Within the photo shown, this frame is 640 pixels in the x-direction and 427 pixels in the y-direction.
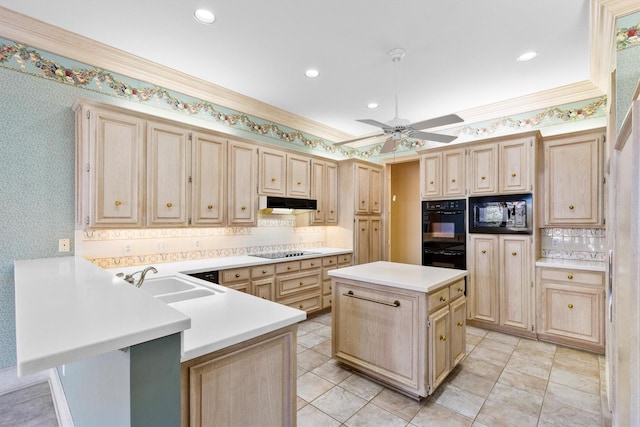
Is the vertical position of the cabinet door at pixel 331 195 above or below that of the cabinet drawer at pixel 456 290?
above

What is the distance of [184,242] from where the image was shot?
11.2 ft

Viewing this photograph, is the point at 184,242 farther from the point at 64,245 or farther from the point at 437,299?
the point at 437,299

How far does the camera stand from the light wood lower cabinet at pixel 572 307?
3.03m

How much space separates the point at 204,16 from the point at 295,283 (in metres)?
2.93

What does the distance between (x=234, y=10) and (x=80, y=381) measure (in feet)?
8.54

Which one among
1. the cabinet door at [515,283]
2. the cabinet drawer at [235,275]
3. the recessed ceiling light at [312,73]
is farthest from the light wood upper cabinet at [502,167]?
the cabinet drawer at [235,275]

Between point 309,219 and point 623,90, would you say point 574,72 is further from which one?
point 309,219

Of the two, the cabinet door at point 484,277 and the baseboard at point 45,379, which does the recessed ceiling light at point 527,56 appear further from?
the baseboard at point 45,379

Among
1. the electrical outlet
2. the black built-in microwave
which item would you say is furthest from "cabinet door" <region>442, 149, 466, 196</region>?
the electrical outlet

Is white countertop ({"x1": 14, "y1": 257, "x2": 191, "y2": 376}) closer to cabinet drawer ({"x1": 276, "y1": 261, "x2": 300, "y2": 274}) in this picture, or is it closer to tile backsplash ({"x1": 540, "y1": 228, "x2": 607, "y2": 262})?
cabinet drawer ({"x1": 276, "y1": 261, "x2": 300, "y2": 274})

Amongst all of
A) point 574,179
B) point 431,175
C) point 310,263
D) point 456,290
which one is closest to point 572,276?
point 574,179

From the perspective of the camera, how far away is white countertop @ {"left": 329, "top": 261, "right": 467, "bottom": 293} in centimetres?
220

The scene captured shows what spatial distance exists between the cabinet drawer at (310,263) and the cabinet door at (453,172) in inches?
77.3

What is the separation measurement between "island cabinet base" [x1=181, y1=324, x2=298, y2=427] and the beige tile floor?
3.11ft
